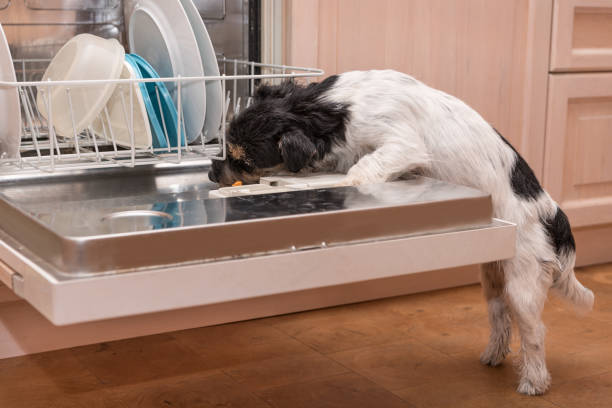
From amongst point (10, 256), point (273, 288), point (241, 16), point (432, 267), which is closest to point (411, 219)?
point (432, 267)

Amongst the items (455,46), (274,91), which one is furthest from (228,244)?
(455,46)

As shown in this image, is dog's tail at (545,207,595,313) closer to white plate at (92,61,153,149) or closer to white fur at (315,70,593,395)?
white fur at (315,70,593,395)

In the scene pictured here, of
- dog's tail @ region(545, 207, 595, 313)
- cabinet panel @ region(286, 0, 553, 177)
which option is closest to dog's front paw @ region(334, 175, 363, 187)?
dog's tail @ region(545, 207, 595, 313)

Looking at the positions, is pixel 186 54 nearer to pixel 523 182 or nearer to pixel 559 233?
pixel 523 182

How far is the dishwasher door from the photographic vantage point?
0.73m

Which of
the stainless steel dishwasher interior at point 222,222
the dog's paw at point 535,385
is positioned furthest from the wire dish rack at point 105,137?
the dog's paw at point 535,385

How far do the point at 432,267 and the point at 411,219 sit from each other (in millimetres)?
63

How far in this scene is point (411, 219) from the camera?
896 mm

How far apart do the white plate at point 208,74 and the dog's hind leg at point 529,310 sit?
588 millimetres

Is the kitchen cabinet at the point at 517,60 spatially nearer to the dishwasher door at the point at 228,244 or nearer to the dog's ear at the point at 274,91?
the dog's ear at the point at 274,91

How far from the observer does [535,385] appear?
4.64ft

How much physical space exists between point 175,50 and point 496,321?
2.73 ft

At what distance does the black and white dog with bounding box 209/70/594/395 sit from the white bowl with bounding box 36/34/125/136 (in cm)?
21

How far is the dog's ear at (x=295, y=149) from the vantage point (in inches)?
43.8
